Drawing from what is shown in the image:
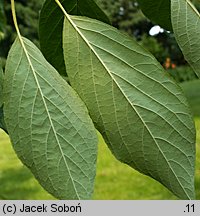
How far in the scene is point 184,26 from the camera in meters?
0.74

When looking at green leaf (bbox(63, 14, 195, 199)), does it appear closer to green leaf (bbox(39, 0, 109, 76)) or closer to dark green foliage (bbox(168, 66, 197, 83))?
green leaf (bbox(39, 0, 109, 76))

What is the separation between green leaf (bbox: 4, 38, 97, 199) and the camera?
695 millimetres

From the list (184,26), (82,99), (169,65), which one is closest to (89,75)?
(82,99)

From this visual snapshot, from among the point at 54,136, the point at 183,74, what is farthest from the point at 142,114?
the point at 183,74

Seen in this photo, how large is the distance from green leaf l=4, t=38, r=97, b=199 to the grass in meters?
3.79

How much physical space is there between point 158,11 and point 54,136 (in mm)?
301

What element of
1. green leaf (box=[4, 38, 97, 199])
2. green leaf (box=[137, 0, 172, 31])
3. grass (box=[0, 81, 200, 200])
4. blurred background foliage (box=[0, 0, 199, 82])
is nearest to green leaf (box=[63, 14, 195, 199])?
green leaf (box=[4, 38, 97, 199])

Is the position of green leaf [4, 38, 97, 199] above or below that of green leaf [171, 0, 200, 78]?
below

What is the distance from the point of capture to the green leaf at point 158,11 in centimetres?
86

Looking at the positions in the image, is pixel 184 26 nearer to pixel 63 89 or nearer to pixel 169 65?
pixel 63 89

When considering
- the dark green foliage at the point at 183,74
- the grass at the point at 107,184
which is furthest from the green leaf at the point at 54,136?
the dark green foliage at the point at 183,74

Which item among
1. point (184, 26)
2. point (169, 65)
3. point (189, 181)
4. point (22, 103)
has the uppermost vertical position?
point (169, 65)

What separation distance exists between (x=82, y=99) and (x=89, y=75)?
3 cm

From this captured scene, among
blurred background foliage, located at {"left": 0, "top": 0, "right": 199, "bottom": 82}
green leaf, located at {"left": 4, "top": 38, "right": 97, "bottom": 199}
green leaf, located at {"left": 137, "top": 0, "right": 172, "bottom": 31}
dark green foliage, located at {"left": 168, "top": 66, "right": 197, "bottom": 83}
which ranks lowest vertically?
green leaf, located at {"left": 4, "top": 38, "right": 97, "bottom": 199}
